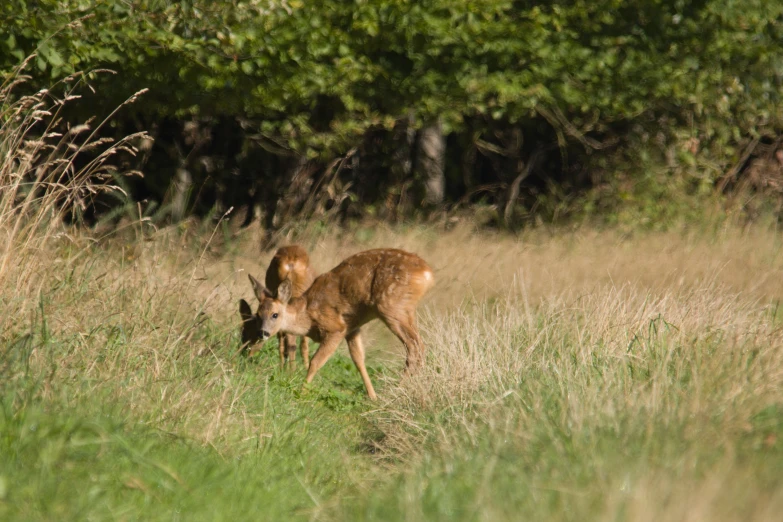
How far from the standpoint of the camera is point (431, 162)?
1680cm

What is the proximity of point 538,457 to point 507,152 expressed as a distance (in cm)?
1318

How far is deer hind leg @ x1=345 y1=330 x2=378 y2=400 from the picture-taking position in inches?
348

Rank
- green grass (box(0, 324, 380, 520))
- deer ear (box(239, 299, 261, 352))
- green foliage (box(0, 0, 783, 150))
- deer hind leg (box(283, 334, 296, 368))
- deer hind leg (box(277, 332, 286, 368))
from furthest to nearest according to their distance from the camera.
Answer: green foliage (box(0, 0, 783, 150)), deer hind leg (box(277, 332, 286, 368)), deer hind leg (box(283, 334, 296, 368)), deer ear (box(239, 299, 261, 352)), green grass (box(0, 324, 380, 520))

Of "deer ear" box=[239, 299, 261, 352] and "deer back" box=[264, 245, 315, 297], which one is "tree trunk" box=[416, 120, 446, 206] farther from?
"deer ear" box=[239, 299, 261, 352]

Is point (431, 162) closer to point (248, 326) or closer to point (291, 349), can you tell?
point (291, 349)

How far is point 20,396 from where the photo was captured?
5.71 meters

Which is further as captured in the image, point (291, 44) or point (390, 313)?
point (291, 44)

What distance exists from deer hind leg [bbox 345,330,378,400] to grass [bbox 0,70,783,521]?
153mm

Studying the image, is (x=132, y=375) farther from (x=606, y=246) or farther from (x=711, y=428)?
(x=606, y=246)

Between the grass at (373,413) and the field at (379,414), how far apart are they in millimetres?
17

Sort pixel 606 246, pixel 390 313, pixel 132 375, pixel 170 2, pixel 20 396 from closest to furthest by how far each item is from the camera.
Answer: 1. pixel 20 396
2. pixel 132 375
3. pixel 390 313
4. pixel 170 2
5. pixel 606 246

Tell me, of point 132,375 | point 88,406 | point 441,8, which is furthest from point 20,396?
point 441,8

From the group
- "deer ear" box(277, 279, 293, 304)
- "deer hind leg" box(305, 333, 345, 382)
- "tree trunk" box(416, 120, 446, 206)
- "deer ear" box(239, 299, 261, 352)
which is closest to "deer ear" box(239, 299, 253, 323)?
"deer ear" box(239, 299, 261, 352)

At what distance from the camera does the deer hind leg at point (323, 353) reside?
29.1 feet
